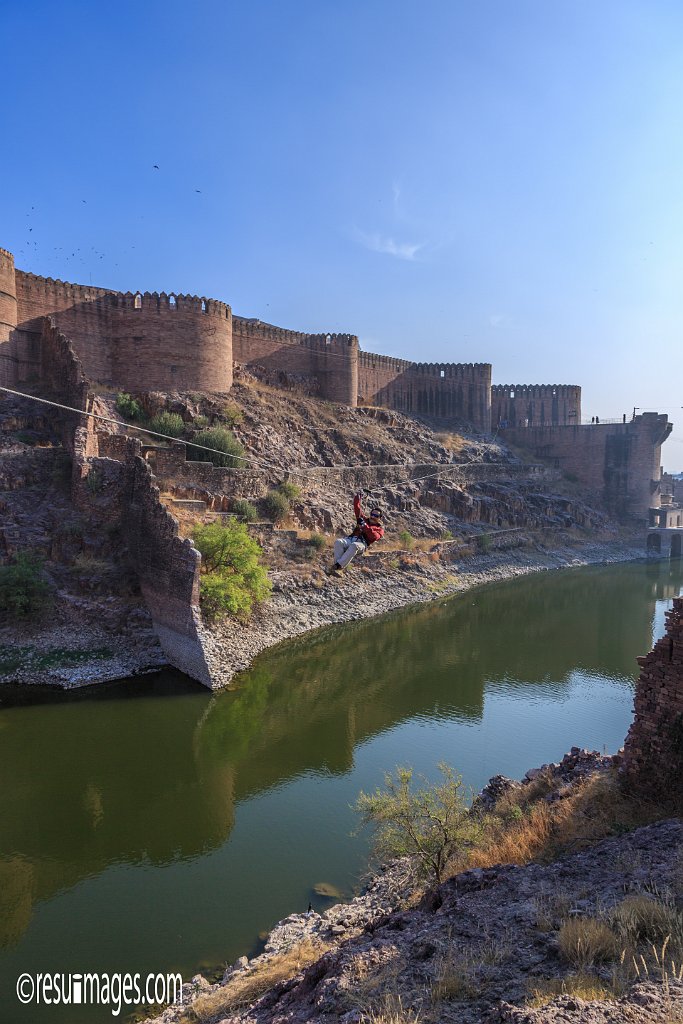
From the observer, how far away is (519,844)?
537 centimetres

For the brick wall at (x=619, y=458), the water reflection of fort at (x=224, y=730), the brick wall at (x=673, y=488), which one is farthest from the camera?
the brick wall at (x=673, y=488)

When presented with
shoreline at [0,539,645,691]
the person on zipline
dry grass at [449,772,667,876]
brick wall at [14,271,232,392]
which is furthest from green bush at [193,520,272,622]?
brick wall at [14,271,232,392]

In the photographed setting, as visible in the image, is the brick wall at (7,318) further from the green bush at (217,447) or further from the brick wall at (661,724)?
the brick wall at (661,724)

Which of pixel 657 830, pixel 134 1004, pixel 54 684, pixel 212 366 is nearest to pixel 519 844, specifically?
pixel 657 830

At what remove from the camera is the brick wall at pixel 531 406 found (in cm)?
3697

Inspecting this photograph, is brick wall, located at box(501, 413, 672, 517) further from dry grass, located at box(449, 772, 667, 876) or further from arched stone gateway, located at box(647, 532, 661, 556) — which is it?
dry grass, located at box(449, 772, 667, 876)

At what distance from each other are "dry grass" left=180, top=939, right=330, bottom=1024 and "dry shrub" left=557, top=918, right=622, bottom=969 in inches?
86.2

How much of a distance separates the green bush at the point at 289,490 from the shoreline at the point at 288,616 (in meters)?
2.70

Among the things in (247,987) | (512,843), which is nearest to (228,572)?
(512,843)

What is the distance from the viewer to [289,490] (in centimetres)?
1825

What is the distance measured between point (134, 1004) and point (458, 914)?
2918 millimetres

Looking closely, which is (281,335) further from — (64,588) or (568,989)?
(568,989)

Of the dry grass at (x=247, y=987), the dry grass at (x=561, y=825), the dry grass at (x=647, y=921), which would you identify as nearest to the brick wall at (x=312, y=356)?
the dry grass at (x=561, y=825)

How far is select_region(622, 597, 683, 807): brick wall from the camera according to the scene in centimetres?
538
